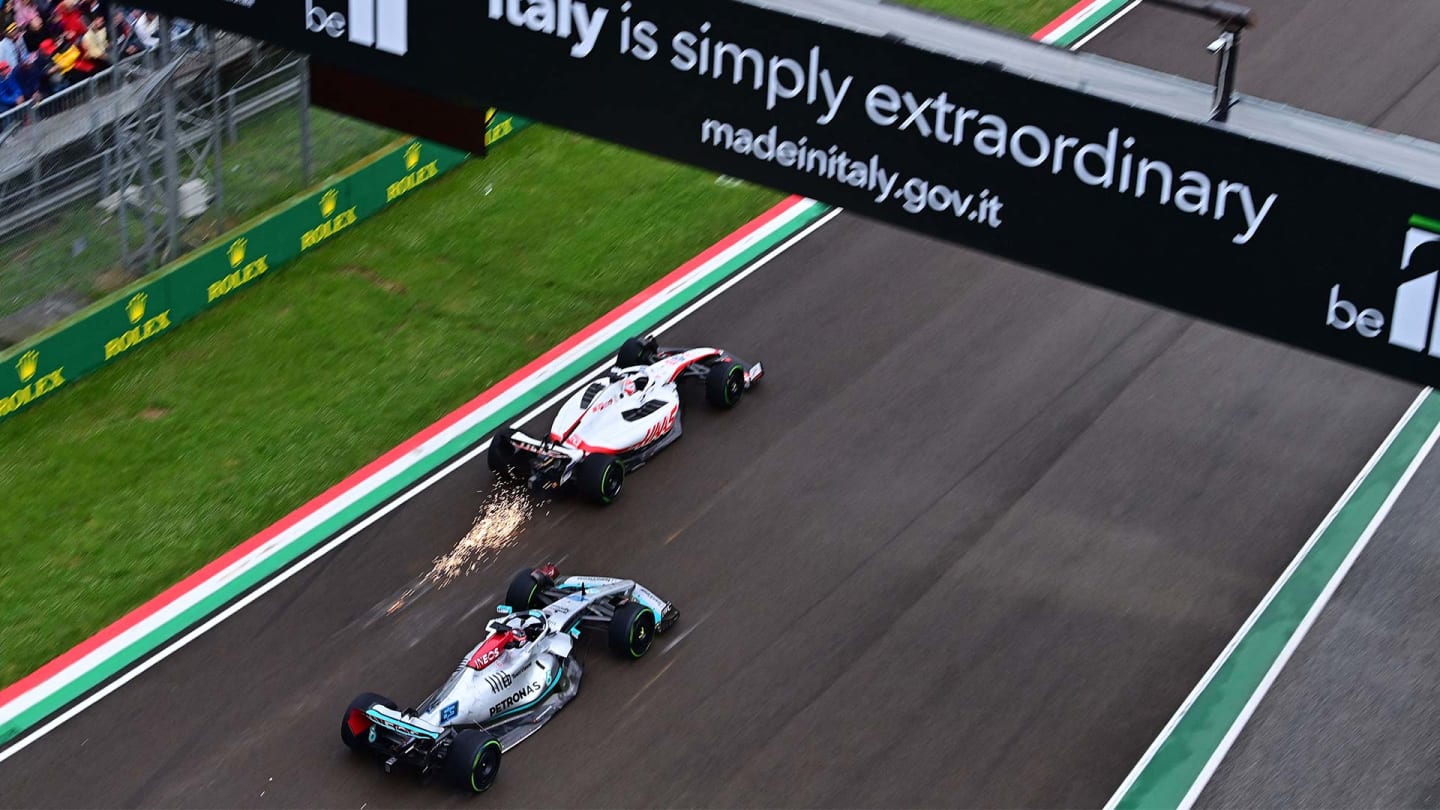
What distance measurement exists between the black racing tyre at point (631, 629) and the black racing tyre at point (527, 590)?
2.24ft

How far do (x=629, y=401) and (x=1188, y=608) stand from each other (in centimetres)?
532

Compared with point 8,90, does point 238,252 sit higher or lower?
lower

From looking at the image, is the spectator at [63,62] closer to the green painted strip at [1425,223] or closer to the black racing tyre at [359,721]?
the black racing tyre at [359,721]

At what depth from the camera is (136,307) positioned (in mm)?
19531

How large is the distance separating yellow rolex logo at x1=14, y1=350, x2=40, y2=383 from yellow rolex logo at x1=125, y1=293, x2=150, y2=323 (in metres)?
1.10

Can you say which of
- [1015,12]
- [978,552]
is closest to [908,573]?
[978,552]

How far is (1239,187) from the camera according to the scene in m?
9.20

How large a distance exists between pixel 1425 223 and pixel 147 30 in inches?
665

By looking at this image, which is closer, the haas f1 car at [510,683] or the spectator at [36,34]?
the haas f1 car at [510,683]

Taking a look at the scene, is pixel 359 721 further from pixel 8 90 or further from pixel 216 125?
pixel 8 90

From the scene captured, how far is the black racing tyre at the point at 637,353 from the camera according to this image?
1842 centimetres

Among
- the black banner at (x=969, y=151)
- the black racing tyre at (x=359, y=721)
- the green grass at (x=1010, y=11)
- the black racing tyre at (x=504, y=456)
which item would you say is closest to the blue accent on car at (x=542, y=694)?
the black racing tyre at (x=359, y=721)

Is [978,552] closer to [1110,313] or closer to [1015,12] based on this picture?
[1110,313]

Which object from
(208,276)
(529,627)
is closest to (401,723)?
(529,627)
